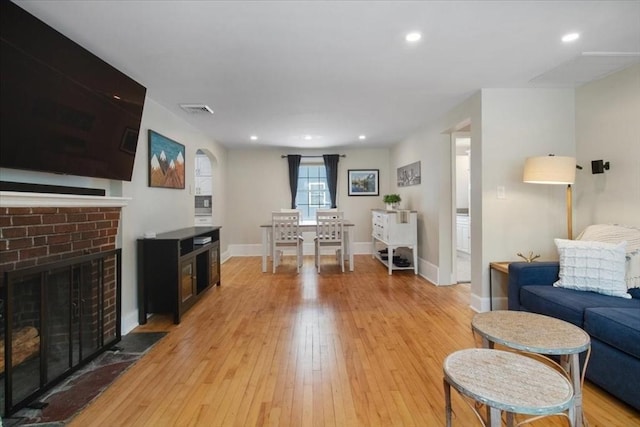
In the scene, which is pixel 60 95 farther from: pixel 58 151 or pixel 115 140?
pixel 115 140

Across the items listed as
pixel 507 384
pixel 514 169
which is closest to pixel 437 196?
pixel 514 169

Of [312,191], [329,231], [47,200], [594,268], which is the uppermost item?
[312,191]

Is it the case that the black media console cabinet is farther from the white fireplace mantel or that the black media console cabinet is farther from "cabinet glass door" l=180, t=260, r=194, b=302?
the white fireplace mantel

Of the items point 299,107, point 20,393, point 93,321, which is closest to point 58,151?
point 93,321

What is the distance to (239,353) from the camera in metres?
2.38

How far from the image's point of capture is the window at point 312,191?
6859 millimetres

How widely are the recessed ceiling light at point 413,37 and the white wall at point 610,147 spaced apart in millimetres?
1943

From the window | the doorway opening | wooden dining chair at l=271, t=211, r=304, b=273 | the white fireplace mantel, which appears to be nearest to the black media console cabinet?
the white fireplace mantel

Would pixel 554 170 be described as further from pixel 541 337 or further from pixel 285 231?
pixel 285 231

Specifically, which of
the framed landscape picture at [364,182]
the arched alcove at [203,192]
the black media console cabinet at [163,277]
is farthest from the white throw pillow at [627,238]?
the arched alcove at [203,192]

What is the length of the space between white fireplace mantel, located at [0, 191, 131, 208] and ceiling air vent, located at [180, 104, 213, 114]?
1.51 meters

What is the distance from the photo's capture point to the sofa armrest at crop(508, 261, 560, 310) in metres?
2.52

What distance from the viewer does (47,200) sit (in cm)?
183

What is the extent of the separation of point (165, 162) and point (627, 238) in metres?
4.30
